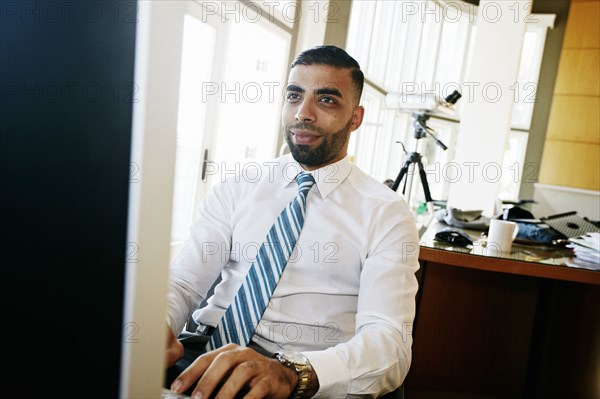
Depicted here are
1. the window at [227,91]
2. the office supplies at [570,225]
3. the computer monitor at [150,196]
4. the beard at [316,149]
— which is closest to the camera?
the computer monitor at [150,196]

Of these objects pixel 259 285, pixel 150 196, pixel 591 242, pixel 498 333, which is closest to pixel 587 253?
pixel 591 242

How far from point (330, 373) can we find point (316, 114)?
0.73 meters

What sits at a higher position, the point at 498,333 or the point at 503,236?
the point at 503,236

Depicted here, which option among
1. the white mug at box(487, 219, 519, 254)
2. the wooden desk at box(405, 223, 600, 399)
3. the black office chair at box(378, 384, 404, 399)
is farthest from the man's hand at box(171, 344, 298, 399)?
the white mug at box(487, 219, 519, 254)

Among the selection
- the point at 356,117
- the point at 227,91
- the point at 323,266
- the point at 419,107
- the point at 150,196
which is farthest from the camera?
the point at 227,91

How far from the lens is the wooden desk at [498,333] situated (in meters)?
1.93

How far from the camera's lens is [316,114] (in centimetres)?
140

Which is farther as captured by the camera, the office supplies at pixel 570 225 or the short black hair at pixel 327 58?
the office supplies at pixel 570 225

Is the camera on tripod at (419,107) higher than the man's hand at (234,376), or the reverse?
the camera on tripod at (419,107)

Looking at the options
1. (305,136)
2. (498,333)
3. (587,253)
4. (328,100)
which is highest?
(328,100)

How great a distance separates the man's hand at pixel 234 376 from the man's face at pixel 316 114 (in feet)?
2.24

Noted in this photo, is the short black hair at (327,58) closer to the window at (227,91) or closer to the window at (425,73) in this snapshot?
the window at (227,91)

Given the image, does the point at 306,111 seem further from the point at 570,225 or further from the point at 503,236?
the point at 570,225

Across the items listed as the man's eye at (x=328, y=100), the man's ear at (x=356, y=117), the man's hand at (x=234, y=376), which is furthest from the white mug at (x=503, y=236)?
the man's hand at (x=234, y=376)
